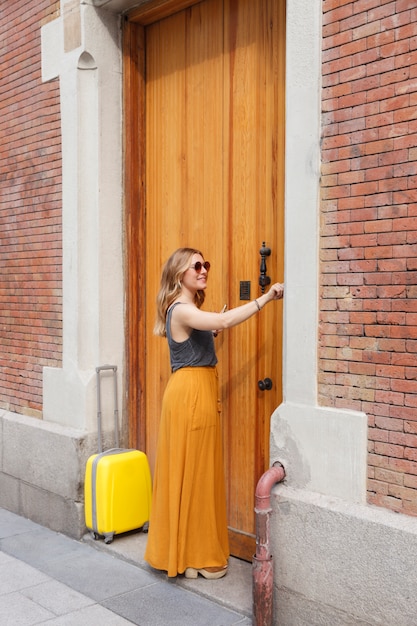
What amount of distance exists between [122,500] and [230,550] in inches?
33.1

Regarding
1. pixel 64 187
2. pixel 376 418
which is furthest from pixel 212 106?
pixel 376 418

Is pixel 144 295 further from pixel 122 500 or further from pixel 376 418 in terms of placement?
pixel 376 418

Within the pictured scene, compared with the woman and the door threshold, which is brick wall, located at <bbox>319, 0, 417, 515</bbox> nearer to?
the woman

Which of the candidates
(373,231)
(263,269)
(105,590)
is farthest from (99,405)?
(373,231)

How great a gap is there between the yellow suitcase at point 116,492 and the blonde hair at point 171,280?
1.15 m

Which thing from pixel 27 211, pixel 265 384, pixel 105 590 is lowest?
pixel 105 590

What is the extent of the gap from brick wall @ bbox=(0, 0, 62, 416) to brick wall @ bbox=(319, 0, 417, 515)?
2.78 metres

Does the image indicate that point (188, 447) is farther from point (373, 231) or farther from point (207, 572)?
point (373, 231)

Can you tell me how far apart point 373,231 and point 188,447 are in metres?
1.78

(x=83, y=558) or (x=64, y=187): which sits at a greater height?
(x=64, y=187)

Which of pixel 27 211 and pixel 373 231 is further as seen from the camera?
pixel 27 211

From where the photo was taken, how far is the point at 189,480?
4371 millimetres

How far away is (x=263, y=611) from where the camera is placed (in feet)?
12.3

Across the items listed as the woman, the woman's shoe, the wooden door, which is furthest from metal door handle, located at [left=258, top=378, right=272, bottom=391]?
the woman's shoe
